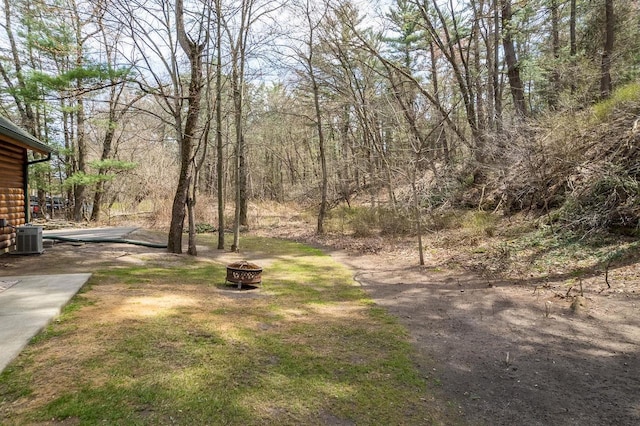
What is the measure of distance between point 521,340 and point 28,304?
5.67 m

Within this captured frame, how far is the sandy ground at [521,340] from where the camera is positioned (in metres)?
3.04

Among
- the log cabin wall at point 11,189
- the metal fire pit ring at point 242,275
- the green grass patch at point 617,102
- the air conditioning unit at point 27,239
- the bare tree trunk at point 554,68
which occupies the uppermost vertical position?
the bare tree trunk at point 554,68

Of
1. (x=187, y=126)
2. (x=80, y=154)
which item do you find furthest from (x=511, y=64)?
(x=80, y=154)

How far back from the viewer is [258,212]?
70.8ft

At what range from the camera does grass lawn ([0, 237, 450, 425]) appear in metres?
2.66

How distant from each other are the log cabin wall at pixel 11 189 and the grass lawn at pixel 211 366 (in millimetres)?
4614

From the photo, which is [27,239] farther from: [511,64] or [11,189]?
[511,64]

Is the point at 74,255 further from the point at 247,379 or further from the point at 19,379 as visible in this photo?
the point at 247,379

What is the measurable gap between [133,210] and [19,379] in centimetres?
1990

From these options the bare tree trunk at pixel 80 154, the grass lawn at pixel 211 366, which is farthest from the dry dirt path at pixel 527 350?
the bare tree trunk at pixel 80 154

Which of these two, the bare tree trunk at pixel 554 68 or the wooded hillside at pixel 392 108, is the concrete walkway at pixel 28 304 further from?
the bare tree trunk at pixel 554 68

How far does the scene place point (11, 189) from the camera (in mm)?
8984

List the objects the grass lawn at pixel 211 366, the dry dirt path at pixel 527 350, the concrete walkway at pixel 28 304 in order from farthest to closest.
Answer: the concrete walkway at pixel 28 304, the dry dirt path at pixel 527 350, the grass lawn at pixel 211 366

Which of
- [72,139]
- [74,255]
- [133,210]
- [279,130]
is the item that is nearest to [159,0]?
[74,255]
